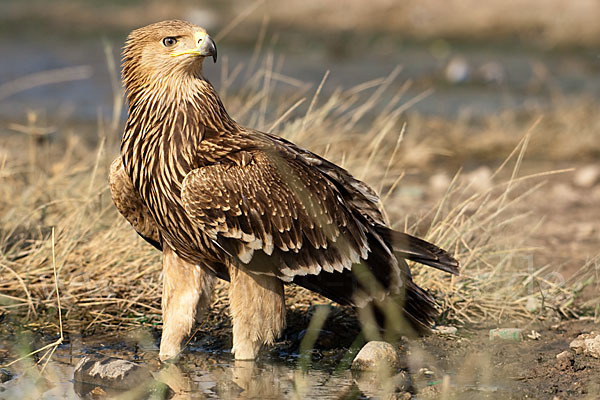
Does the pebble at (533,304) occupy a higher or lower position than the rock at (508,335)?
higher

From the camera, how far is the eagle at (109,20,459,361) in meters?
4.62

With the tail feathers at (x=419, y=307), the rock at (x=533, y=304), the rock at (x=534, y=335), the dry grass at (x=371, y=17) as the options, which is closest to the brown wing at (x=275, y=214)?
the tail feathers at (x=419, y=307)

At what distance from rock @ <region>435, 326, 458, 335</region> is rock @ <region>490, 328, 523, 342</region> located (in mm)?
187

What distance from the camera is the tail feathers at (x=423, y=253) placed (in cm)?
482

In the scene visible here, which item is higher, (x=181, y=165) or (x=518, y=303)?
(x=181, y=165)

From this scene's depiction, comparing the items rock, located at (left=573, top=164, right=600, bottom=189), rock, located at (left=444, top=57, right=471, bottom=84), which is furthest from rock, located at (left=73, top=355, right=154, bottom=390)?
rock, located at (left=444, top=57, right=471, bottom=84)

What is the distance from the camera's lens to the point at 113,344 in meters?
5.16

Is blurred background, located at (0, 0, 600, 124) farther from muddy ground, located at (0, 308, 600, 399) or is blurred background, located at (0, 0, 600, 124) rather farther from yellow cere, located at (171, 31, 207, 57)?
yellow cere, located at (171, 31, 207, 57)

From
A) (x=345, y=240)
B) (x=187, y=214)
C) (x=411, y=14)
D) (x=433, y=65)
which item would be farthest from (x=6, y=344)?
(x=411, y=14)

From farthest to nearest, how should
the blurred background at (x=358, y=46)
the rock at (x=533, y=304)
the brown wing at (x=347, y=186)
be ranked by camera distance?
1. the blurred background at (x=358, y=46)
2. the rock at (x=533, y=304)
3. the brown wing at (x=347, y=186)

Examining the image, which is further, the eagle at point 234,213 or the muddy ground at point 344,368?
the eagle at point 234,213

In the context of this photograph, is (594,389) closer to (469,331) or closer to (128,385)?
(469,331)

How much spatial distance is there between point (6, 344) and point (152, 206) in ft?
3.49

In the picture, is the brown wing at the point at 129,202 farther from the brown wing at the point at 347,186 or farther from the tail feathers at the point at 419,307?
the tail feathers at the point at 419,307
